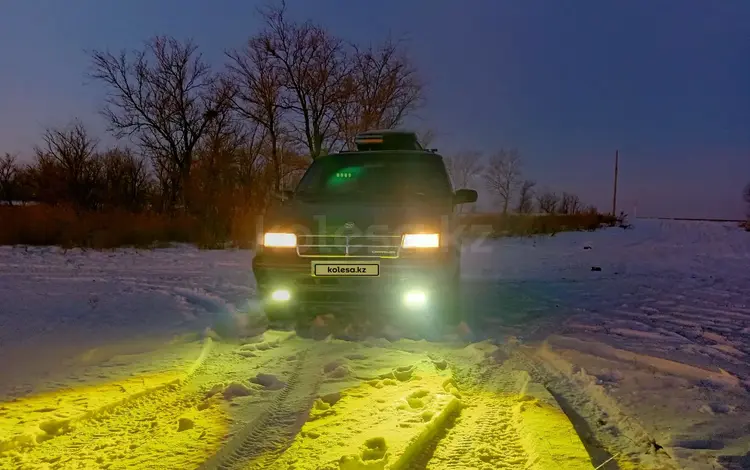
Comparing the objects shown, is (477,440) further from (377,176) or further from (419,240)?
(377,176)

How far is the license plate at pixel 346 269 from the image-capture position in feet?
15.7

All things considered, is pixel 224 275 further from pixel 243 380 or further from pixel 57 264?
pixel 243 380

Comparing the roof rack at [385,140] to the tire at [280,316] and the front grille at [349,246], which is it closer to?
the front grille at [349,246]

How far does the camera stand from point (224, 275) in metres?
9.86

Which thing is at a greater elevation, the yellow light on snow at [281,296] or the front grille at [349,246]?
the front grille at [349,246]

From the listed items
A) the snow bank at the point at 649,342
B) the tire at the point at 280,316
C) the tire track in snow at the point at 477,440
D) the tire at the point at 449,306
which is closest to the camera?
the tire track in snow at the point at 477,440

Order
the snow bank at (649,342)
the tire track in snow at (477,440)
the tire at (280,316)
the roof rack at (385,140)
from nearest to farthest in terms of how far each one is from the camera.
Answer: the tire track in snow at (477,440)
the snow bank at (649,342)
the tire at (280,316)
the roof rack at (385,140)

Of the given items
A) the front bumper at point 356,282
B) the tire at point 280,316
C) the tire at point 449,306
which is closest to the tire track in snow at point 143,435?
the front bumper at point 356,282

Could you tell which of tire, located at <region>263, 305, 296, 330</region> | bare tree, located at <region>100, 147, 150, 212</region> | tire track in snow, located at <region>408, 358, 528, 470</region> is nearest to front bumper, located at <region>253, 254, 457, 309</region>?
tire, located at <region>263, 305, 296, 330</region>

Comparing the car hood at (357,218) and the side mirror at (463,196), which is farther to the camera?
the side mirror at (463,196)

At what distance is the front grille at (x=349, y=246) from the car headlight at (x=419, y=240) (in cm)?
7

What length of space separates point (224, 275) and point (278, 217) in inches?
205

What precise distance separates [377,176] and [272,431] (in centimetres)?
385

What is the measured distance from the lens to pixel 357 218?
4.93m
